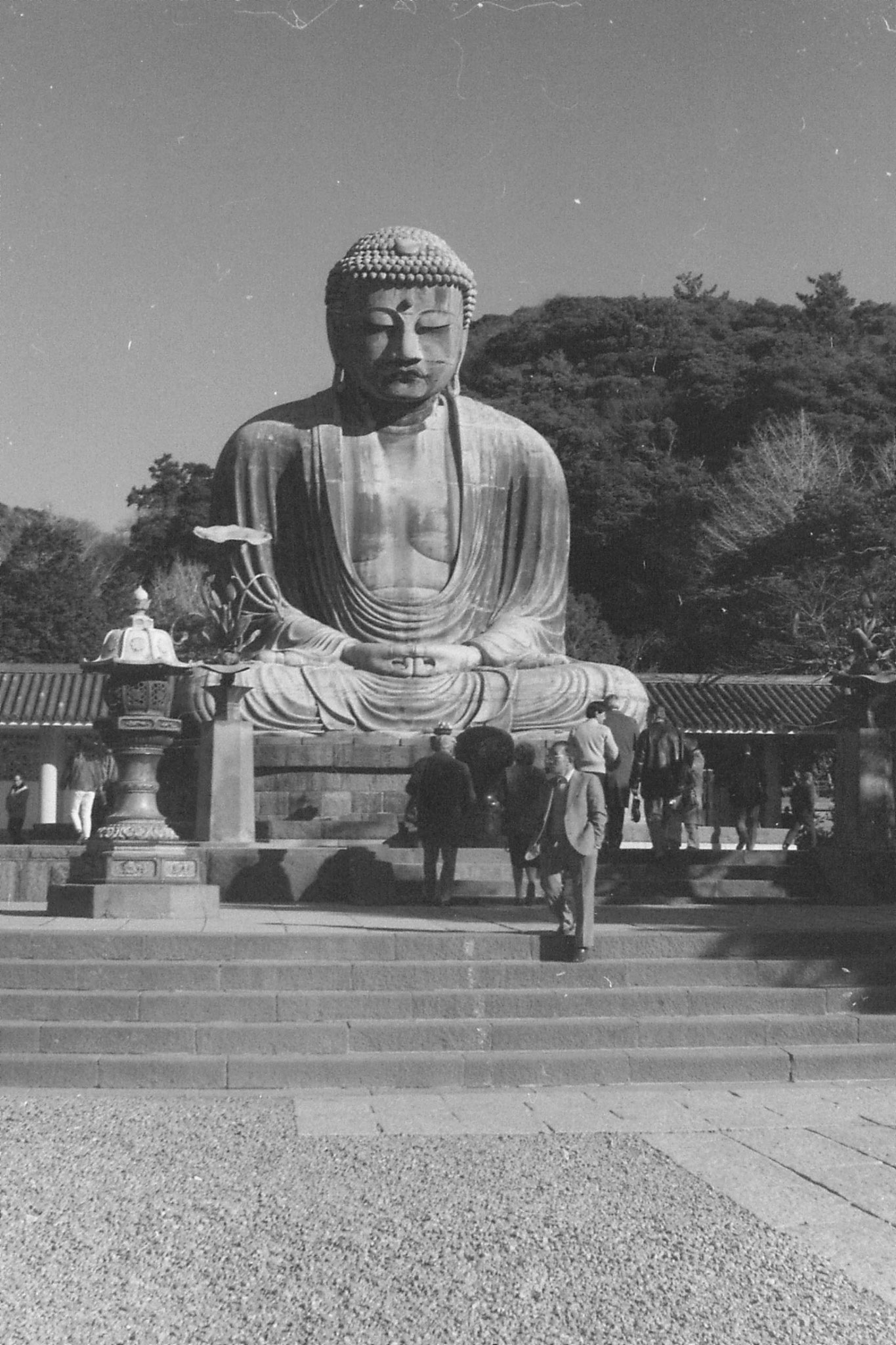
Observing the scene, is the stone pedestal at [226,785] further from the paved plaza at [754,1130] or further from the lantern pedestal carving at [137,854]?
the paved plaza at [754,1130]

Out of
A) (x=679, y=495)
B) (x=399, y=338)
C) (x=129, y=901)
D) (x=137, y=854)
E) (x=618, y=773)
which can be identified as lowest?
(x=129, y=901)

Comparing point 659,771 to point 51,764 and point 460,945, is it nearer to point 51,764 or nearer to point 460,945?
point 460,945

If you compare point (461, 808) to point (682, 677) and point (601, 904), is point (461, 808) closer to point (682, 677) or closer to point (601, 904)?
point (601, 904)

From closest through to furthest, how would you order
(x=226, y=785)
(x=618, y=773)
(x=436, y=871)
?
1. (x=436, y=871)
2. (x=618, y=773)
3. (x=226, y=785)

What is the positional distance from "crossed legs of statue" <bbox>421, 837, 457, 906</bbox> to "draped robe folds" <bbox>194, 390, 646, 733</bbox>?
3.44 metres

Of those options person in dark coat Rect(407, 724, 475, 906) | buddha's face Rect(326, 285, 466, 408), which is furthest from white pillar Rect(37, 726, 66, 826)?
person in dark coat Rect(407, 724, 475, 906)

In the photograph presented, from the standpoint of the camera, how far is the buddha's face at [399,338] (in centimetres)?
1521

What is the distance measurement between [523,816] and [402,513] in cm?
552

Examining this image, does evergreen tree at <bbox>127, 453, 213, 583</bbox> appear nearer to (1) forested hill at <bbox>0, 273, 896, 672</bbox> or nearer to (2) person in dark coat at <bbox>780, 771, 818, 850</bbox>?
(1) forested hill at <bbox>0, 273, 896, 672</bbox>

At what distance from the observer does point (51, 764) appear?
26.9 meters

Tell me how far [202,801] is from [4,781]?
15797 mm

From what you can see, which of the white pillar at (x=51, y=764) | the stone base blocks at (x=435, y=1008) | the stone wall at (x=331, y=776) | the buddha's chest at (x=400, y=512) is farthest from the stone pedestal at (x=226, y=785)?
the white pillar at (x=51, y=764)

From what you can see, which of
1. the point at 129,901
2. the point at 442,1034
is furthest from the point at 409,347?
the point at 442,1034

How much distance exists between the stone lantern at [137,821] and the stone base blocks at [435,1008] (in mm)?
1038
